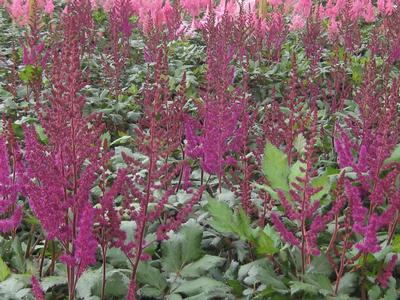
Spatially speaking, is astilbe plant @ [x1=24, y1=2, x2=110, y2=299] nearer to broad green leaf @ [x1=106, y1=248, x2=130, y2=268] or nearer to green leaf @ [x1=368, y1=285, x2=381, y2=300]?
broad green leaf @ [x1=106, y1=248, x2=130, y2=268]

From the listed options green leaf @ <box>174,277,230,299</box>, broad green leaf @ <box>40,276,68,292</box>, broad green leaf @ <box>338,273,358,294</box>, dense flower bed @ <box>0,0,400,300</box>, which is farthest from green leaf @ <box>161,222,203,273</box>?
broad green leaf @ <box>338,273,358,294</box>

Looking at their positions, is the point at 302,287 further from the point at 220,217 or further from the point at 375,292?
the point at 220,217

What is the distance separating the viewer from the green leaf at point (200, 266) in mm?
2176

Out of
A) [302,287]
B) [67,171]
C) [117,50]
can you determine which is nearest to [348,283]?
[302,287]

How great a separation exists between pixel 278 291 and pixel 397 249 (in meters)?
0.44

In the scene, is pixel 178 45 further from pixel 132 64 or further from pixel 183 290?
pixel 183 290

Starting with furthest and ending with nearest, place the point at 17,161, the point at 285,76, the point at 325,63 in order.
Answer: the point at 325,63 < the point at 285,76 < the point at 17,161

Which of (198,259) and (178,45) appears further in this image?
(178,45)

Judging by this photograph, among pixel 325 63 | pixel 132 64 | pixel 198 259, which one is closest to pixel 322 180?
pixel 198 259

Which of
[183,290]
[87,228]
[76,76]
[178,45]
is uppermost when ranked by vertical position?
[178,45]

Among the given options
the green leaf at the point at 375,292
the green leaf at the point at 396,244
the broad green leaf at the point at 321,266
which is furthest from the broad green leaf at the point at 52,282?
the green leaf at the point at 396,244

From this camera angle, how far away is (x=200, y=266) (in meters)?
2.19

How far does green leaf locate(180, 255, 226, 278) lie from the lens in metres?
2.18

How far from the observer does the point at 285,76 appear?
18.5ft
